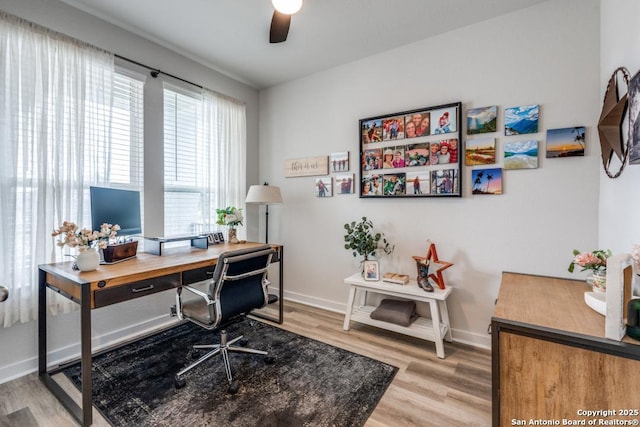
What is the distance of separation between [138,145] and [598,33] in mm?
3662

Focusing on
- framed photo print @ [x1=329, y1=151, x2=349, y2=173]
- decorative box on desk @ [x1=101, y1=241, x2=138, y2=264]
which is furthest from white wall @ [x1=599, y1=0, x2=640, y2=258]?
decorative box on desk @ [x1=101, y1=241, x2=138, y2=264]

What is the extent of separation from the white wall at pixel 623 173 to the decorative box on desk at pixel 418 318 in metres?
1.09

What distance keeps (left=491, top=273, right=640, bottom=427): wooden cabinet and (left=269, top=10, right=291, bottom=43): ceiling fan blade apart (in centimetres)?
210

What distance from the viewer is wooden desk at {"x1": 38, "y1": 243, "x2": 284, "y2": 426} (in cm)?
153

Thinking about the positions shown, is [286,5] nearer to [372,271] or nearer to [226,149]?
[226,149]

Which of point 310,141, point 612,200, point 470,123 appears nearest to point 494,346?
point 612,200

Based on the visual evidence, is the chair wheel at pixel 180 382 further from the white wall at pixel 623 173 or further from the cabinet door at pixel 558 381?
the white wall at pixel 623 173

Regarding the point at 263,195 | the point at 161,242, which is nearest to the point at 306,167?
the point at 263,195

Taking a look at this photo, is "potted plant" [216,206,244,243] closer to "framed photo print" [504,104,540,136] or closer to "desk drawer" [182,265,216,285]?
"desk drawer" [182,265,216,285]

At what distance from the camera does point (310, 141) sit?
10.9 ft

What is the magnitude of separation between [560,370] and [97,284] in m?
2.23

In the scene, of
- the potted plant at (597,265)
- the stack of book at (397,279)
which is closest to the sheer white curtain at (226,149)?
the stack of book at (397,279)

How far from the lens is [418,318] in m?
2.56

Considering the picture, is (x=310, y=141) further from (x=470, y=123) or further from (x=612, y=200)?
(x=612, y=200)
